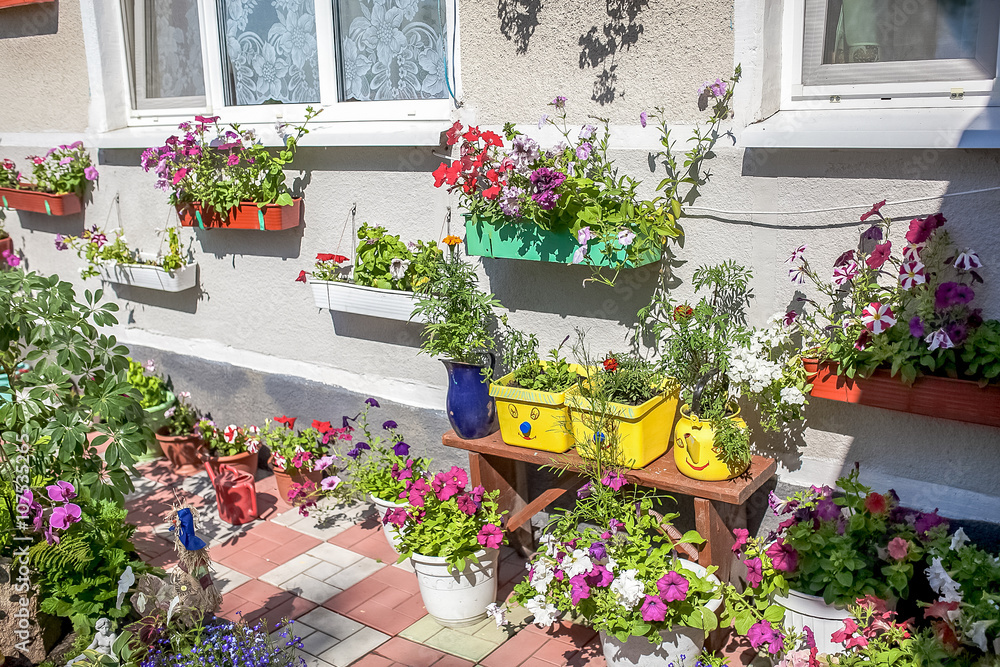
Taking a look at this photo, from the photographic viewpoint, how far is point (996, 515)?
304cm

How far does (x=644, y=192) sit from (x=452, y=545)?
1.61m

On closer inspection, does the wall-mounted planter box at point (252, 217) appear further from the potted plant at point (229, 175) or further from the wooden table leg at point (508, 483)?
the wooden table leg at point (508, 483)

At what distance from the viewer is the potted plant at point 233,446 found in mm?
4840

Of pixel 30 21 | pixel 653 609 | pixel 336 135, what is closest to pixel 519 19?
pixel 336 135

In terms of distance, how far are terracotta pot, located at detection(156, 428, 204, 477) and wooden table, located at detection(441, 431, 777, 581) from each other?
6.68 ft

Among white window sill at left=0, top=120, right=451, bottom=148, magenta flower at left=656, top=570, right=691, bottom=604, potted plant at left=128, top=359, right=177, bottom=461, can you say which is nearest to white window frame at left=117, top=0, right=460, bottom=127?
white window sill at left=0, top=120, right=451, bottom=148

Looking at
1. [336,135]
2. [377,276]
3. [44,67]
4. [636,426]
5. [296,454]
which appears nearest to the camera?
[636,426]

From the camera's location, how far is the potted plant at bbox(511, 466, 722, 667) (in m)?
3.06

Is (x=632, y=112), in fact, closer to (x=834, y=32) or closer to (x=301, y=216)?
(x=834, y=32)

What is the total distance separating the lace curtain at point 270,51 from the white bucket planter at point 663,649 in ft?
10.1

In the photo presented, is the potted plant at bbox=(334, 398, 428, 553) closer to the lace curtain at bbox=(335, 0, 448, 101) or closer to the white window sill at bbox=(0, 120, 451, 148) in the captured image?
the white window sill at bbox=(0, 120, 451, 148)

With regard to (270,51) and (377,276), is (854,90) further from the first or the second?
(270,51)

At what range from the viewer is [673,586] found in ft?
9.84

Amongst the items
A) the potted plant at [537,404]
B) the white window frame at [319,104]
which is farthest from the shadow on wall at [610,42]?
the potted plant at [537,404]
